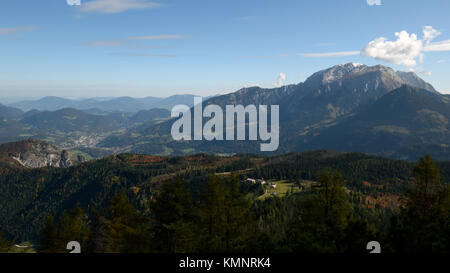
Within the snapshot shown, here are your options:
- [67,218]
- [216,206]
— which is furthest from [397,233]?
[67,218]

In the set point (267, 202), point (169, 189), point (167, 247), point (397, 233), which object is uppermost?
point (169, 189)

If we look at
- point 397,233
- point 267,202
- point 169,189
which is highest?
point 169,189

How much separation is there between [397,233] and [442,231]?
4574 millimetres

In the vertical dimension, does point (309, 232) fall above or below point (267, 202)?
above

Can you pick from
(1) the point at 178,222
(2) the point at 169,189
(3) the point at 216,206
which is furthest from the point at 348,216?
(2) the point at 169,189

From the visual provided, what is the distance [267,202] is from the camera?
152 m

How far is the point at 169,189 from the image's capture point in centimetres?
4409
